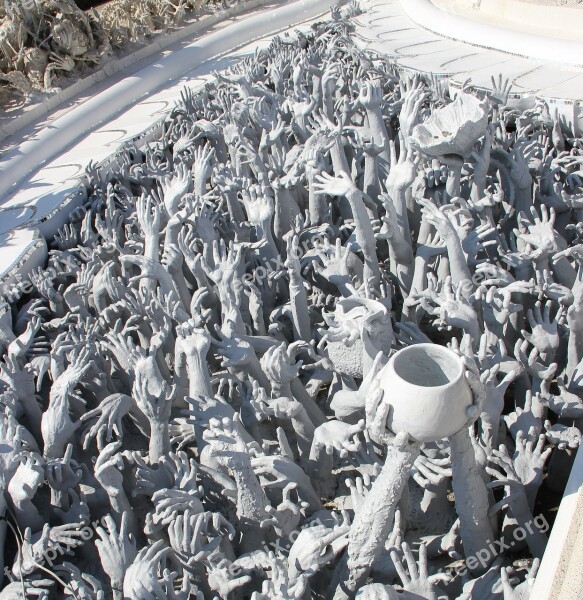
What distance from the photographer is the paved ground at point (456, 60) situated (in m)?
6.13

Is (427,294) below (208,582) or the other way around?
the other way around

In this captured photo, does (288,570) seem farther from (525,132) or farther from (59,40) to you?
(59,40)

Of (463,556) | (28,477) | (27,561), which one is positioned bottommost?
(463,556)

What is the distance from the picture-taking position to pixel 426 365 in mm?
2301

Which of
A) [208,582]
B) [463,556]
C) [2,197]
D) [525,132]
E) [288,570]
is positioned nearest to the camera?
[288,570]

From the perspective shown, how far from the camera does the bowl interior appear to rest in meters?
2.24

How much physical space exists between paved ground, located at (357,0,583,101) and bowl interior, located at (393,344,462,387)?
428cm

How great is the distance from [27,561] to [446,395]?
80.5 inches

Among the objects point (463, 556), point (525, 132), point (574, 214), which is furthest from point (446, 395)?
point (525, 132)

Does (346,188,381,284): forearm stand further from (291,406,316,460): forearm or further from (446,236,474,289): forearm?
(291,406,316,460): forearm

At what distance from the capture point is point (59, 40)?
8406 millimetres

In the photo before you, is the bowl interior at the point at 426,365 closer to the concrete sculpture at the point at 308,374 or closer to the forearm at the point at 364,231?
the concrete sculpture at the point at 308,374

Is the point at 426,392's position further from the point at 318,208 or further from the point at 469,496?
the point at 318,208

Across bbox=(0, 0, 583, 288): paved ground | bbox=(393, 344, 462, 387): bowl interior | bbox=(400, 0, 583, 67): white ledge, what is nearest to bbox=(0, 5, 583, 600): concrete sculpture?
bbox=(393, 344, 462, 387): bowl interior
